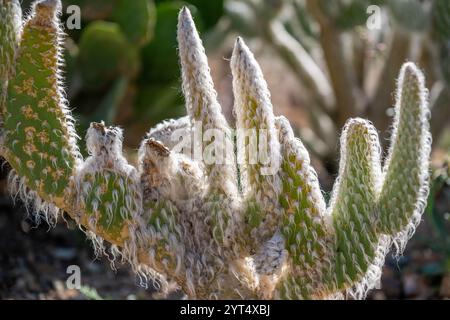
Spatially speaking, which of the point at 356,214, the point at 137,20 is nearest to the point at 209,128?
the point at 356,214

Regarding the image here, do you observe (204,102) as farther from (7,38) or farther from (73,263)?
(73,263)

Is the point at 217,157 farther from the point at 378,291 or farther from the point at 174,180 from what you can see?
the point at 378,291

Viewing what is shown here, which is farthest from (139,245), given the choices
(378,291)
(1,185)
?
(1,185)

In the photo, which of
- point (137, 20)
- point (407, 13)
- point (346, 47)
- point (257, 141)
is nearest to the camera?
point (257, 141)

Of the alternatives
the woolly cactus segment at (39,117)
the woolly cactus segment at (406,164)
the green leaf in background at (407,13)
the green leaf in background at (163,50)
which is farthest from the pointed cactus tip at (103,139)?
the green leaf in background at (407,13)

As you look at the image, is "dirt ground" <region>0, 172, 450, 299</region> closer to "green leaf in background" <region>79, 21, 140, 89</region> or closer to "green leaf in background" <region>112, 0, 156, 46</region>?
"green leaf in background" <region>79, 21, 140, 89</region>
